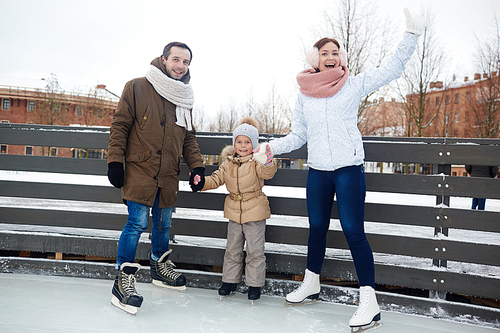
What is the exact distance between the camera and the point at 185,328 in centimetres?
222

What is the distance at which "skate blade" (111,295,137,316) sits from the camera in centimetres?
241

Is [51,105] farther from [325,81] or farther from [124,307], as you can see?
[325,81]

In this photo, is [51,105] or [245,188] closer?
[245,188]

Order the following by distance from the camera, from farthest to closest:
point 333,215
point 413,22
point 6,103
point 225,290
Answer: point 6,103
point 333,215
point 225,290
point 413,22

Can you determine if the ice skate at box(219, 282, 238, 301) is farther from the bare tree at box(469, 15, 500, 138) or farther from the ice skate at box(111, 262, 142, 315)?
the bare tree at box(469, 15, 500, 138)

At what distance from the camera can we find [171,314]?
244 centimetres

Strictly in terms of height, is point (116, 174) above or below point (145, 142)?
below

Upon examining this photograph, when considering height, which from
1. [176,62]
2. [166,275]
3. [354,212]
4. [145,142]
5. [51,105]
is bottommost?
[166,275]

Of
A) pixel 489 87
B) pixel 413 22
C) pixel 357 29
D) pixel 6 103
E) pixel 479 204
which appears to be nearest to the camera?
pixel 413 22

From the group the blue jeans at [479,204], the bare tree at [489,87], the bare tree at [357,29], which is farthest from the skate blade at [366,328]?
the bare tree at [489,87]

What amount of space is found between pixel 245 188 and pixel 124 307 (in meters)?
Answer: 1.18

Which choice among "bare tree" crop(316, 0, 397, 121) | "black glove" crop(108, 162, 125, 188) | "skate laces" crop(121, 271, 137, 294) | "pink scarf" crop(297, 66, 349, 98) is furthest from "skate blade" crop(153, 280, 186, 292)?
"bare tree" crop(316, 0, 397, 121)

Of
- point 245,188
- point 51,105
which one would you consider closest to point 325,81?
point 245,188

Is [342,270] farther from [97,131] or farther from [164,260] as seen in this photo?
[97,131]
